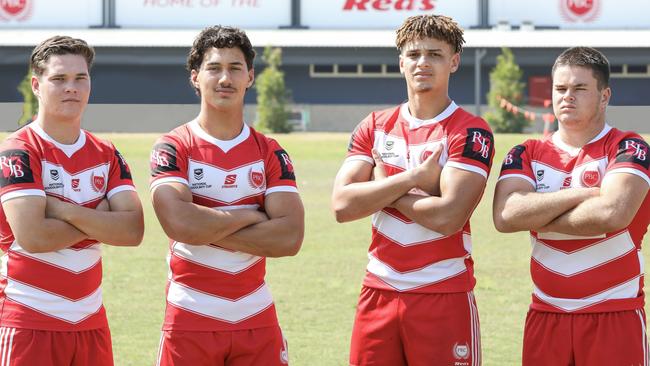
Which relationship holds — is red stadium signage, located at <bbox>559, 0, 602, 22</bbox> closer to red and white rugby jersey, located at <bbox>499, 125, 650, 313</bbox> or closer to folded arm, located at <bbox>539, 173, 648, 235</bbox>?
red and white rugby jersey, located at <bbox>499, 125, 650, 313</bbox>

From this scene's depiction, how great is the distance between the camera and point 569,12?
166ft

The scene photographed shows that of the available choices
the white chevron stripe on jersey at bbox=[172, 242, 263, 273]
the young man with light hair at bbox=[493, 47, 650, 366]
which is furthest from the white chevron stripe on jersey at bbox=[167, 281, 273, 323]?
the young man with light hair at bbox=[493, 47, 650, 366]

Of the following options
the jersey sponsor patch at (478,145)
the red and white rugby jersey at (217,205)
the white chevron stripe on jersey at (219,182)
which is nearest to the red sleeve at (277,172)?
the red and white rugby jersey at (217,205)

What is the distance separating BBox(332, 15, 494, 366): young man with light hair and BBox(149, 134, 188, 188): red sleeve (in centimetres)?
96

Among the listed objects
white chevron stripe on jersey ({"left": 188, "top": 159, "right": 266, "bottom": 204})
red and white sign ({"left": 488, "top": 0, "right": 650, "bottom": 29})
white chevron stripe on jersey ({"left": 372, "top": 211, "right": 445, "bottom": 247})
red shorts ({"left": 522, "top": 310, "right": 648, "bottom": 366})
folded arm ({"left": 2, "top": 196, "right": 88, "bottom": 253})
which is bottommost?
red shorts ({"left": 522, "top": 310, "right": 648, "bottom": 366})

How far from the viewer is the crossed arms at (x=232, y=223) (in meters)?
5.28

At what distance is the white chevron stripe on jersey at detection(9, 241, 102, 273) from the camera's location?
5242 millimetres

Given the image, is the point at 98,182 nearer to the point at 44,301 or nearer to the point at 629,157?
the point at 44,301

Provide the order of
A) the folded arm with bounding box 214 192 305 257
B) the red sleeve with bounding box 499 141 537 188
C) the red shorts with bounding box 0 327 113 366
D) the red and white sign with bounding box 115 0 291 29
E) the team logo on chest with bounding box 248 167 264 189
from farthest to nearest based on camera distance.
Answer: the red and white sign with bounding box 115 0 291 29 < the red sleeve with bounding box 499 141 537 188 < the team logo on chest with bounding box 248 167 264 189 < the folded arm with bounding box 214 192 305 257 < the red shorts with bounding box 0 327 113 366

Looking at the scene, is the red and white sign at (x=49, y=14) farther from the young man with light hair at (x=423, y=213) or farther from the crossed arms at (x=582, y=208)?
the crossed arms at (x=582, y=208)

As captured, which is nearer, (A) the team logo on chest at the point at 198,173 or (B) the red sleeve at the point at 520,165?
(A) the team logo on chest at the point at 198,173

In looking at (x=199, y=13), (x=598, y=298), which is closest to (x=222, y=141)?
(x=598, y=298)

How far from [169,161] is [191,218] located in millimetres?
348

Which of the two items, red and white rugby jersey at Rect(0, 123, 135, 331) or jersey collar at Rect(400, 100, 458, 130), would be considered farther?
jersey collar at Rect(400, 100, 458, 130)
